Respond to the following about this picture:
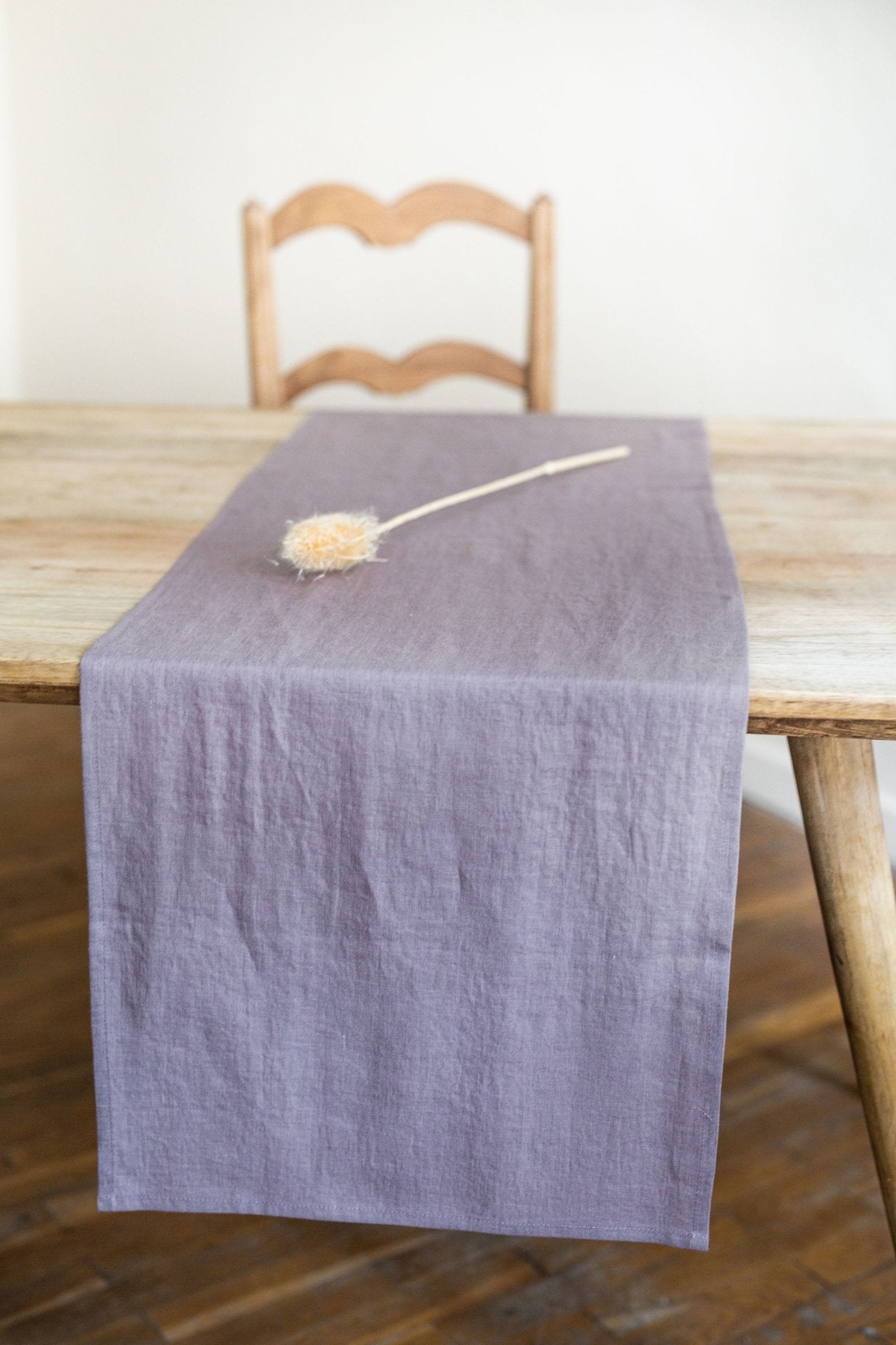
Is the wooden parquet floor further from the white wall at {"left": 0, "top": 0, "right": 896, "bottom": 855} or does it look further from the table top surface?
the white wall at {"left": 0, "top": 0, "right": 896, "bottom": 855}

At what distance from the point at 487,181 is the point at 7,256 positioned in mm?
1170

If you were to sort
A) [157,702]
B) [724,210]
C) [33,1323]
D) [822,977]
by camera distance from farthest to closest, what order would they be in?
[724,210]
[822,977]
[33,1323]
[157,702]

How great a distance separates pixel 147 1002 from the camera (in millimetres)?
911

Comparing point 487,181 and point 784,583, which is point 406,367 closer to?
point 487,181

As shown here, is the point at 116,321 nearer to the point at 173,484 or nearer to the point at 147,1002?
the point at 173,484

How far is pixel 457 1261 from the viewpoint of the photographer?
128 cm

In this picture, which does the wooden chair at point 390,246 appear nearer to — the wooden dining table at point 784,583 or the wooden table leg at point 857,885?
the wooden dining table at point 784,583

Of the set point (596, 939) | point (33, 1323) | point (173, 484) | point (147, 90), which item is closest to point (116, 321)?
point (147, 90)

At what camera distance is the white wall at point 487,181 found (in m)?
2.06

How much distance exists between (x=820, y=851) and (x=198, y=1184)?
52 centimetres

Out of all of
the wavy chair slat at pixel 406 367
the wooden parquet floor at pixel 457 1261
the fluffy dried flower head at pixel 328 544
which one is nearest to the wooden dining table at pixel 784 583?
the fluffy dried flower head at pixel 328 544

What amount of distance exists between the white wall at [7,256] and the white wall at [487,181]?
0.02 metres

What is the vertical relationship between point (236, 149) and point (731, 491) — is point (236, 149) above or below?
above

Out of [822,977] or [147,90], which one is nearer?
[822,977]
